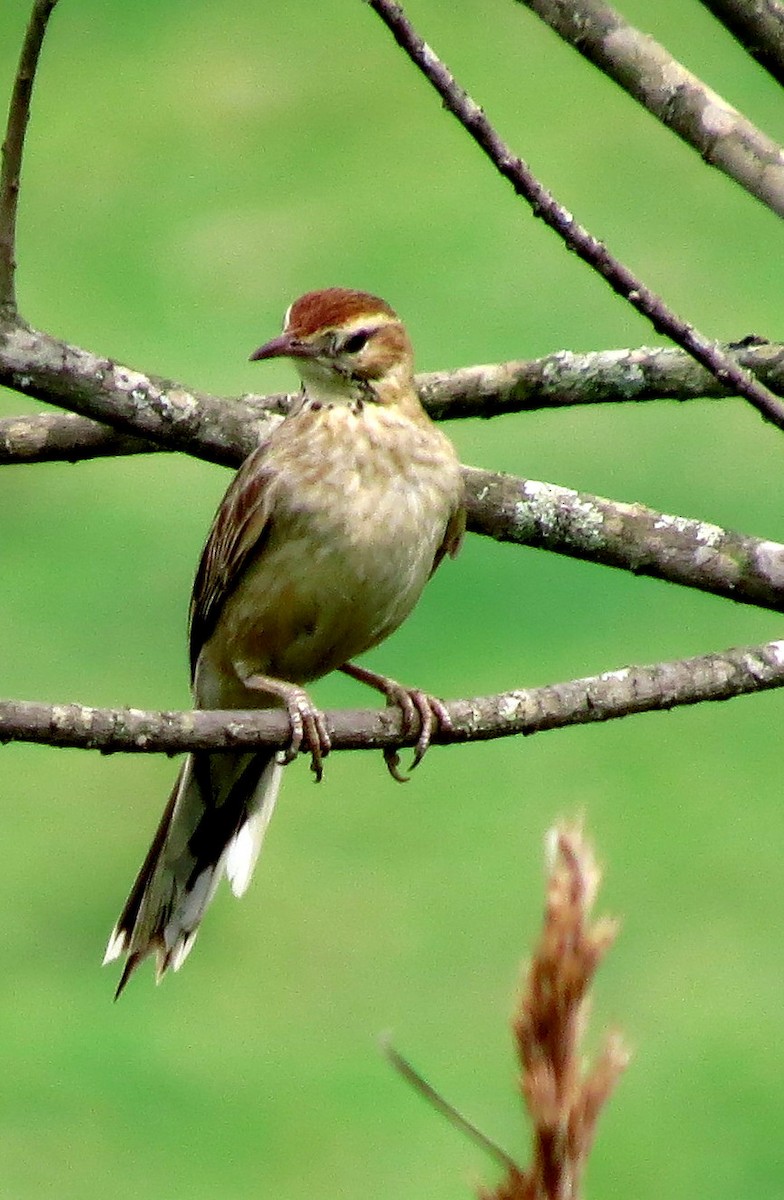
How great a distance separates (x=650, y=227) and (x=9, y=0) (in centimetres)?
510

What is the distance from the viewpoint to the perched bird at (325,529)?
187 inches

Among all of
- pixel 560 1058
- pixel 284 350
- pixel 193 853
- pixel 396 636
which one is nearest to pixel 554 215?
pixel 284 350

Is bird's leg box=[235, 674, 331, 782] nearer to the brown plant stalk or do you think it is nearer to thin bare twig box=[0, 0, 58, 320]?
thin bare twig box=[0, 0, 58, 320]

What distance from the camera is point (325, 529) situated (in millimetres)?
4770

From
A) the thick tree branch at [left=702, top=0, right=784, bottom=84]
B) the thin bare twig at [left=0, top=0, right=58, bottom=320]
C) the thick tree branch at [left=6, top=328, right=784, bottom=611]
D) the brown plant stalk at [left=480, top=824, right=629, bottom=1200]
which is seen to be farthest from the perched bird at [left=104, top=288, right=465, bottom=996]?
the brown plant stalk at [left=480, top=824, right=629, bottom=1200]

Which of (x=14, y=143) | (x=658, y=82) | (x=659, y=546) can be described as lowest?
(x=659, y=546)

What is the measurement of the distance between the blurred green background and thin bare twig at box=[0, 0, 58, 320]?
14.3ft

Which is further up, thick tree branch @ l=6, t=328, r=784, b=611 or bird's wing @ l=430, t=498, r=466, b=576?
thick tree branch @ l=6, t=328, r=784, b=611

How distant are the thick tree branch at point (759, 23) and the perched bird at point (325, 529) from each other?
1.55m

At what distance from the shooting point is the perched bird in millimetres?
4758

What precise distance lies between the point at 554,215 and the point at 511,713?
972 millimetres

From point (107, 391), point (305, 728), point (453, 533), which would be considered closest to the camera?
point (107, 391)

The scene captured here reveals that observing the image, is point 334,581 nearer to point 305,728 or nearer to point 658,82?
point 305,728

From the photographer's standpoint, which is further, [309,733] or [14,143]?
[309,733]
